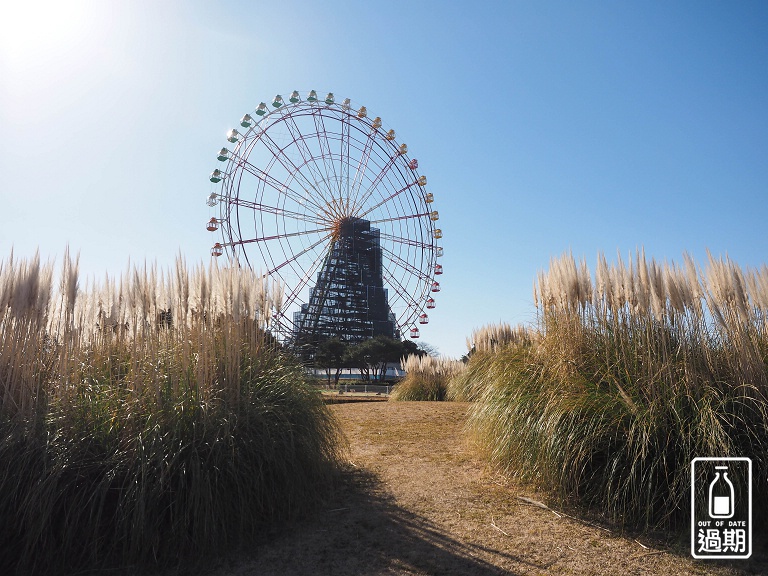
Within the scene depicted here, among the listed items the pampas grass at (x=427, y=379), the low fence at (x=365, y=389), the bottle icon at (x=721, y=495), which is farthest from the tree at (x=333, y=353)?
the bottle icon at (x=721, y=495)

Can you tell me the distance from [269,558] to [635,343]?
10.2 feet

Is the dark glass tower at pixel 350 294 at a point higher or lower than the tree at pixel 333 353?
higher

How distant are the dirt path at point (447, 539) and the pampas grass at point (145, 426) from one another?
11.2 inches

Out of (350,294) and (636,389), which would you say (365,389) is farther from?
(636,389)

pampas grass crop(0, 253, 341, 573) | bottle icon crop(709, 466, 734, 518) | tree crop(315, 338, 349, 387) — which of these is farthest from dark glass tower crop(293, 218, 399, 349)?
bottle icon crop(709, 466, 734, 518)

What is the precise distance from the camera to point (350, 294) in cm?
3841

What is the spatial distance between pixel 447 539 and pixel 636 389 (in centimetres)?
170

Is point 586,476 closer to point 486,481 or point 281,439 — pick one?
point 486,481

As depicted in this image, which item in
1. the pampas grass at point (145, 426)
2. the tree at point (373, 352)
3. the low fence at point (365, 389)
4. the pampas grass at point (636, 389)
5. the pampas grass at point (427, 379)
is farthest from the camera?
the tree at point (373, 352)

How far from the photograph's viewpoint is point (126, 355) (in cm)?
416

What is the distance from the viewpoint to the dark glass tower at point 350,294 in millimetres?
29481

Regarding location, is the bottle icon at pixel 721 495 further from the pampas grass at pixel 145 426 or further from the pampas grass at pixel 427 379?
the pampas grass at pixel 427 379

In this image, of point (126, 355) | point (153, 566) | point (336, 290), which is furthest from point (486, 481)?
point (336, 290)

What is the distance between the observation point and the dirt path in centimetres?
278
